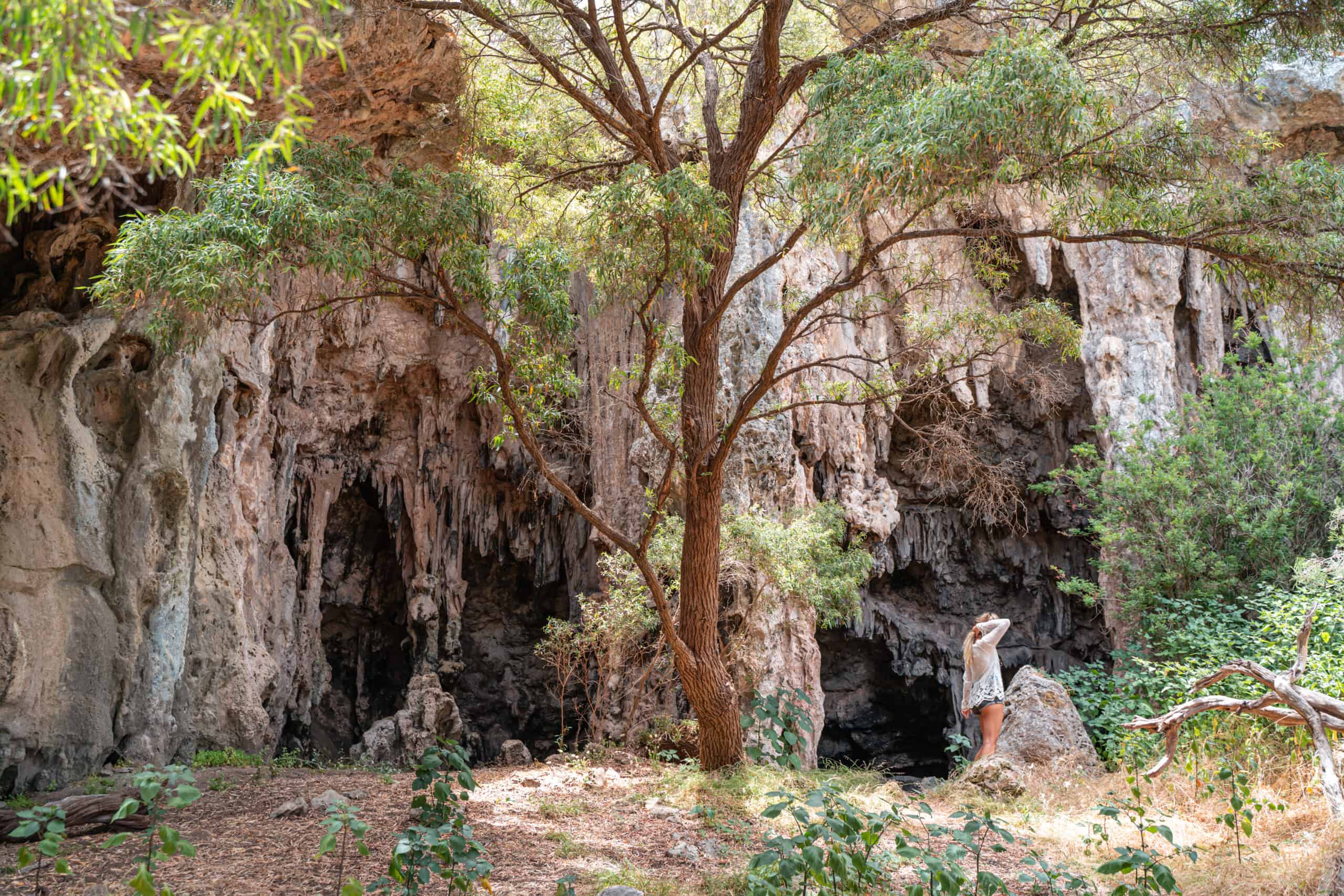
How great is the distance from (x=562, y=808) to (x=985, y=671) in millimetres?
4321

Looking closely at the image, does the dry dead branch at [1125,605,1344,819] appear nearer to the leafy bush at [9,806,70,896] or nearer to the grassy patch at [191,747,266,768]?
the leafy bush at [9,806,70,896]

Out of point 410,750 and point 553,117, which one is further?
point 410,750

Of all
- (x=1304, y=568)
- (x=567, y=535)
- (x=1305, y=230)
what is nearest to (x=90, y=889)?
(x=1305, y=230)

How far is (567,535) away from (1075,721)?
851 cm

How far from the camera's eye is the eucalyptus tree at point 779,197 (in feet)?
15.9

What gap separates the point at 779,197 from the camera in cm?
815

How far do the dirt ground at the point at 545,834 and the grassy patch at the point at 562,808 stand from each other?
14mm

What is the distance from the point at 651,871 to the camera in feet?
15.0

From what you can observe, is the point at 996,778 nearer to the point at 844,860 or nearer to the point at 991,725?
the point at 991,725

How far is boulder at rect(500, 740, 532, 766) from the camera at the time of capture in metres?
10.8

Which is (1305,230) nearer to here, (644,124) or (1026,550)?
(644,124)

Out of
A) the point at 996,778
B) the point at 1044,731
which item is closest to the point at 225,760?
the point at 996,778

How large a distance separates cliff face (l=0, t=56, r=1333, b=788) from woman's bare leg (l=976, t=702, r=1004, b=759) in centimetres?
304

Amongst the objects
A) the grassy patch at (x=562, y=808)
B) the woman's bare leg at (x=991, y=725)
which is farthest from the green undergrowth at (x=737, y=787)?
the woman's bare leg at (x=991, y=725)
